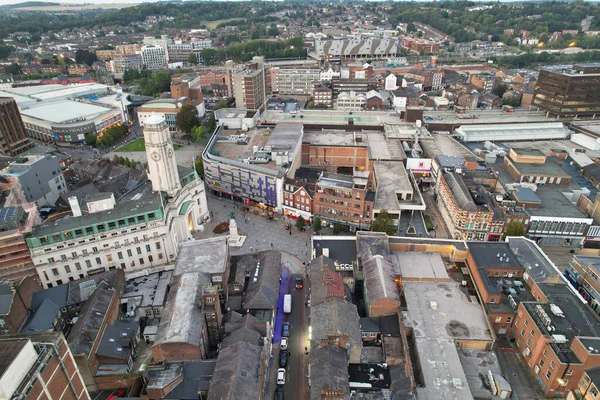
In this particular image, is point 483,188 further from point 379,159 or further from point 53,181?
point 53,181

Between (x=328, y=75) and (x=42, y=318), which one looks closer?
(x=42, y=318)

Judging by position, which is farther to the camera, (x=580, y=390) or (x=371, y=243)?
A: (x=371, y=243)

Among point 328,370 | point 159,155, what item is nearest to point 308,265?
point 328,370

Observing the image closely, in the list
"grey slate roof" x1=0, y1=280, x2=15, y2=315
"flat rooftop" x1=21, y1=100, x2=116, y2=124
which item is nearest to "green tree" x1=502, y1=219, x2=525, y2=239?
"grey slate roof" x1=0, y1=280, x2=15, y2=315

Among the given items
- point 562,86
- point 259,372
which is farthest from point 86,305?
point 562,86

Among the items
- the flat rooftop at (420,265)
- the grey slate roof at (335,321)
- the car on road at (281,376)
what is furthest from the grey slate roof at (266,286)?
the flat rooftop at (420,265)

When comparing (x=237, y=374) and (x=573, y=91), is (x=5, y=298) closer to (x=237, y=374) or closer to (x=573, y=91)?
(x=237, y=374)

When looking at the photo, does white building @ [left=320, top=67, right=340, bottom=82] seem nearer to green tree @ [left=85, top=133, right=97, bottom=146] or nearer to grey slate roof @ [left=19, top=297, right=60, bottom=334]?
green tree @ [left=85, top=133, right=97, bottom=146]
